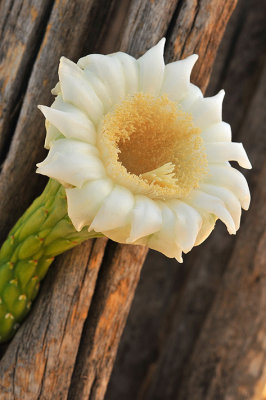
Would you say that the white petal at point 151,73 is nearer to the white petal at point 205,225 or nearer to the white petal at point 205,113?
the white petal at point 205,113

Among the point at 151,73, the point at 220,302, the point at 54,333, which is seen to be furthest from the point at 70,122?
the point at 220,302

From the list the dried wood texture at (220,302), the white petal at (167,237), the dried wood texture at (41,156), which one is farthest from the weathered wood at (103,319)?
the dried wood texture at (220,302)

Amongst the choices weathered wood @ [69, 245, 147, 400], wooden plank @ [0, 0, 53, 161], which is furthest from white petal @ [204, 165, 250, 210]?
wooden plank @ [0, 0, 53, 161]

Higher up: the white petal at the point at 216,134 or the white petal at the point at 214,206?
the white petal at the point at 216,134

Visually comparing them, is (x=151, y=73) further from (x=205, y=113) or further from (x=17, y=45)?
(x=17, y=45)

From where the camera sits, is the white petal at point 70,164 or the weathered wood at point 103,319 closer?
the white petal at point 70,164

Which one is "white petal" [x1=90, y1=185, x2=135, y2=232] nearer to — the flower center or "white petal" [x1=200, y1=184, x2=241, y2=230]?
the flower center
